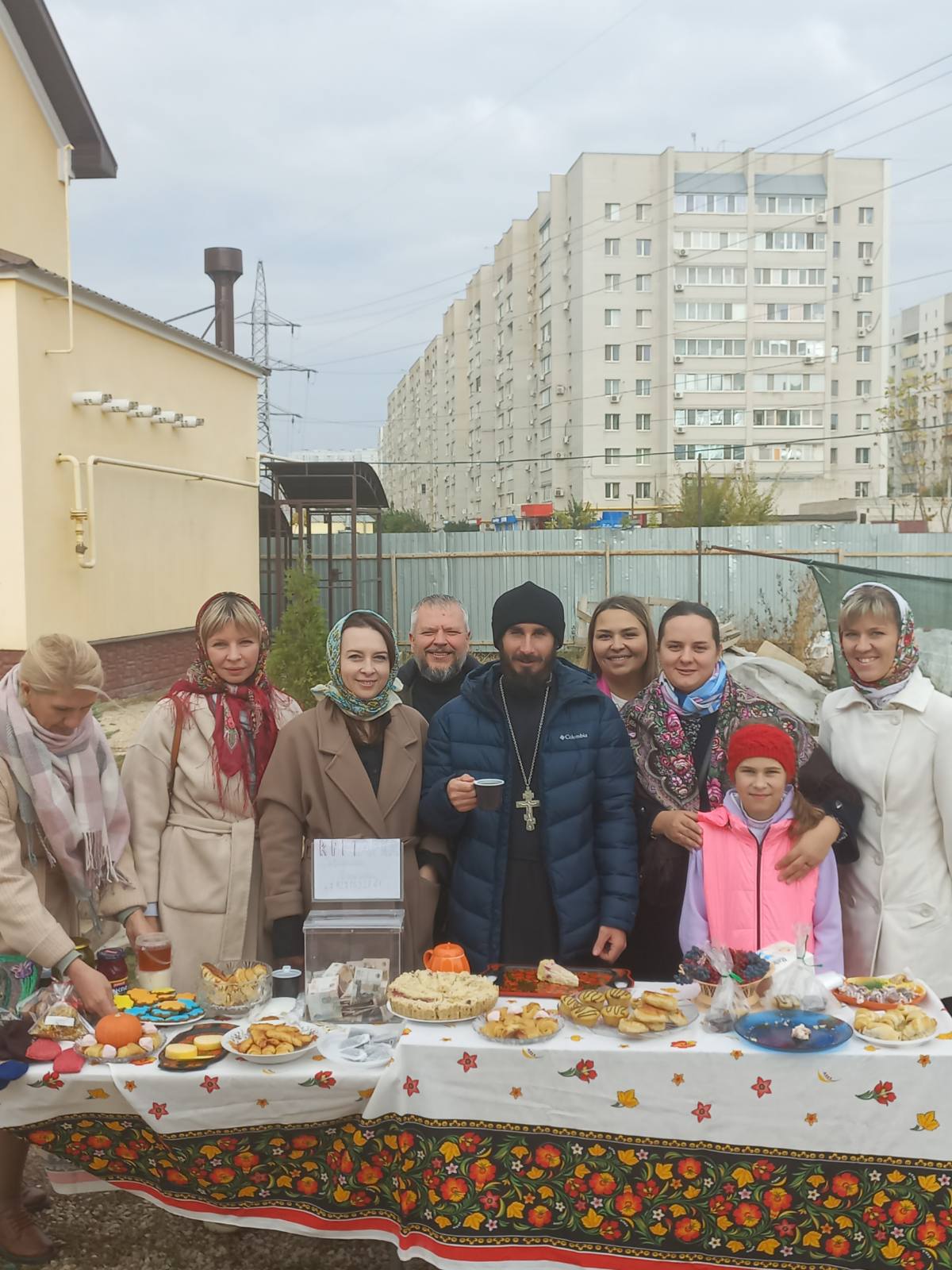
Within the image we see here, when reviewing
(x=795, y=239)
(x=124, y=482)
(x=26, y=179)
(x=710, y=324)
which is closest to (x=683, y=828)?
(x=124, y=482)

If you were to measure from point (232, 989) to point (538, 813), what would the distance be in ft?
3.32

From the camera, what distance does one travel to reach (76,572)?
437 inches

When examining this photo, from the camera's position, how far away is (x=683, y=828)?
2.83m

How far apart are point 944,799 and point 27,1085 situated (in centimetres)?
255

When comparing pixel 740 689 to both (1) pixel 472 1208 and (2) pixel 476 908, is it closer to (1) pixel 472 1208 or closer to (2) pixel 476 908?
(2) pixel 476 908

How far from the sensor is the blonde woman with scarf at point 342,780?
2.93m

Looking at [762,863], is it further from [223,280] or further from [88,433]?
[223,280]

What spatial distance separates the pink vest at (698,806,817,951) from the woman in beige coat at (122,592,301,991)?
1.42 metres

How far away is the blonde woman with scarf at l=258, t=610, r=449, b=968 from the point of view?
9.60ft

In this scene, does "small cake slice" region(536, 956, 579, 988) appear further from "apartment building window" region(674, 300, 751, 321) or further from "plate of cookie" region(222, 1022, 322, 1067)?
"apartment building window" region(674, 300, 751, 321)

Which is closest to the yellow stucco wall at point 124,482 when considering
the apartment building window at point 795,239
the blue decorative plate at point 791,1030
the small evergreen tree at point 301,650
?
the small evergreen tree at point 301,650

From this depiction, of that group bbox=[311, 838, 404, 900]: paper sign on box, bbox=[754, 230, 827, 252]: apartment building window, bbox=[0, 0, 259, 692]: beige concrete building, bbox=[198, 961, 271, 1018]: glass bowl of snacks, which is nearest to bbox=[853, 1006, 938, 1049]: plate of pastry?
bbox=[311, 838, 404, 900]: paper sign on box

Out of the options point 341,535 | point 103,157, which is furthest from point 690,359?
point 103,157

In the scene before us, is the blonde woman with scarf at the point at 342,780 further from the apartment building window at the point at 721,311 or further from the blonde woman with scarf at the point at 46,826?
the apartment building window at the point at 721,311
